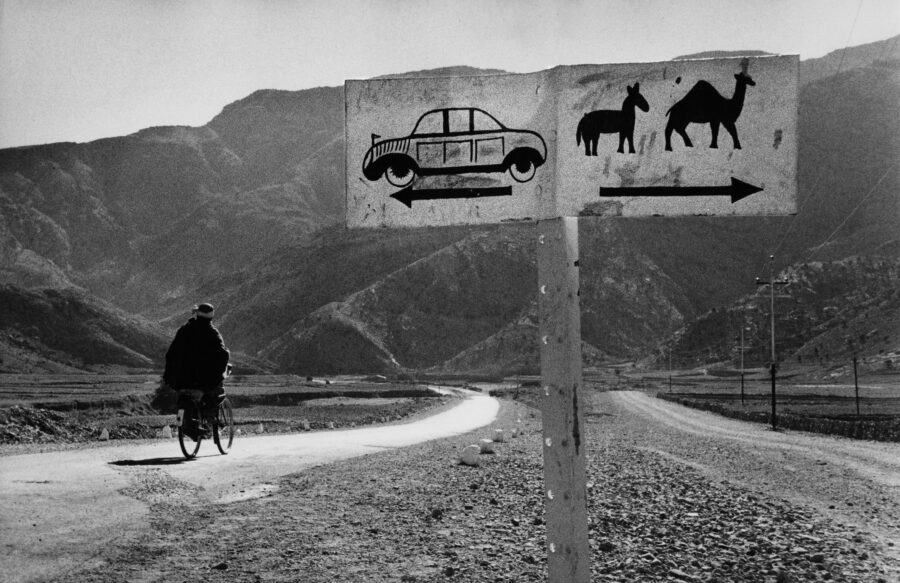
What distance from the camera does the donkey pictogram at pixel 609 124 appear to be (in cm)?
435

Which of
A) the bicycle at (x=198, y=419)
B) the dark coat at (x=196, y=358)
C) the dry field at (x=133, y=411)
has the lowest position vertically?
the dry field at (x=133, y=411)

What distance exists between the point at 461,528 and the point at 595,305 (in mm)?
169267

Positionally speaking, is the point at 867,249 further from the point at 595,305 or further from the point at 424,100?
the point at 424,100

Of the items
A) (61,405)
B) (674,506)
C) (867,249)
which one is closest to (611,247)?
(867,249)

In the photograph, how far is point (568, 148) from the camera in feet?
14.3

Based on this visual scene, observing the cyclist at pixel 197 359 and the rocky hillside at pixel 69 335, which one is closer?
the cyclist at pixel 197 359

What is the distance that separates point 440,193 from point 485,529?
7.30 meters

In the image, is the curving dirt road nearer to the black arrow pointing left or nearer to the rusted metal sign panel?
the rusted metal sign panel

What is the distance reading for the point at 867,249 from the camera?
606 ft

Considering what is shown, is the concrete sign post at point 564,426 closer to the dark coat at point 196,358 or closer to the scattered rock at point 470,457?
the dark coat at point 196,358

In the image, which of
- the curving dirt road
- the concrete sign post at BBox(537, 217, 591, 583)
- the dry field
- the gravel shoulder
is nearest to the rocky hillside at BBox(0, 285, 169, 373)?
the dry field

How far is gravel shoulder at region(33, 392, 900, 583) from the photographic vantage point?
823 cm

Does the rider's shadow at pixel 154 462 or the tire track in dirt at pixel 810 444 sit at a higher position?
the rider's shadow at pixel 154 462


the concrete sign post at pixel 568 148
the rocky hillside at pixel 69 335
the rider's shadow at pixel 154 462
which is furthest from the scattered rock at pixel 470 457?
A: the rocky hillside at pixel 69 335
